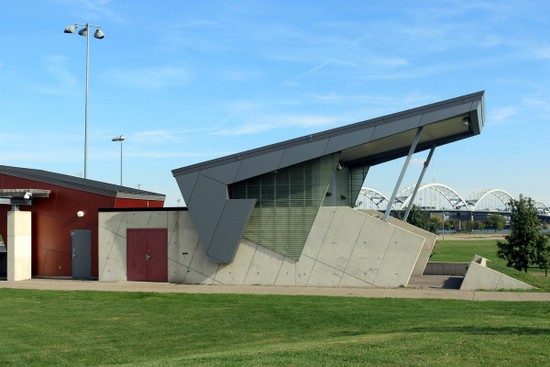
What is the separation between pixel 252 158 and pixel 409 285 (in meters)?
7.64

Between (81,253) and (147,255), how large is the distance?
3542mm

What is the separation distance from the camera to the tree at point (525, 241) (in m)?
34.8

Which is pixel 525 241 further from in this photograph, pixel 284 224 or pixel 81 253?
pixel 81 253

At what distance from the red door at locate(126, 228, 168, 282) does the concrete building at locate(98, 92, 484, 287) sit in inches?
1.6

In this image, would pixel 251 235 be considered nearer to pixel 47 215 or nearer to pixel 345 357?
pixel 47 215

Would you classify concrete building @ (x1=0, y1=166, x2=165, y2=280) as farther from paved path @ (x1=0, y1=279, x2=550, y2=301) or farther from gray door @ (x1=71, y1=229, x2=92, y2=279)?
paved path @ (x1=0, y1=279, x2=550, y2=301)

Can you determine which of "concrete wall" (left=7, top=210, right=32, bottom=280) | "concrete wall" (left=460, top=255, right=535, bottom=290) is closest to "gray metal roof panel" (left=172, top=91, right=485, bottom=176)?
"concrete wall" (left=460, top=255, right=535, bottom=290)

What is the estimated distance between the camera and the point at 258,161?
24078 mm

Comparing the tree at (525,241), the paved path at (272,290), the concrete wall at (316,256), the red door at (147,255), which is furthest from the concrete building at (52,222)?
the tree at (525,241)

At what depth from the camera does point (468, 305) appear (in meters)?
18.5

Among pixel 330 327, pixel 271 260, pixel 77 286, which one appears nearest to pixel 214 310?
pixel 330 327

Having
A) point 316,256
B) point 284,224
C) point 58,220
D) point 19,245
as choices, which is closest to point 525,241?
point 316,256

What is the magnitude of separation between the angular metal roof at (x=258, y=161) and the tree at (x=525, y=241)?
11.5m

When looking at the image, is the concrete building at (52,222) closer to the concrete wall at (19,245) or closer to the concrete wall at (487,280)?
the concrete wall at (19,245)
